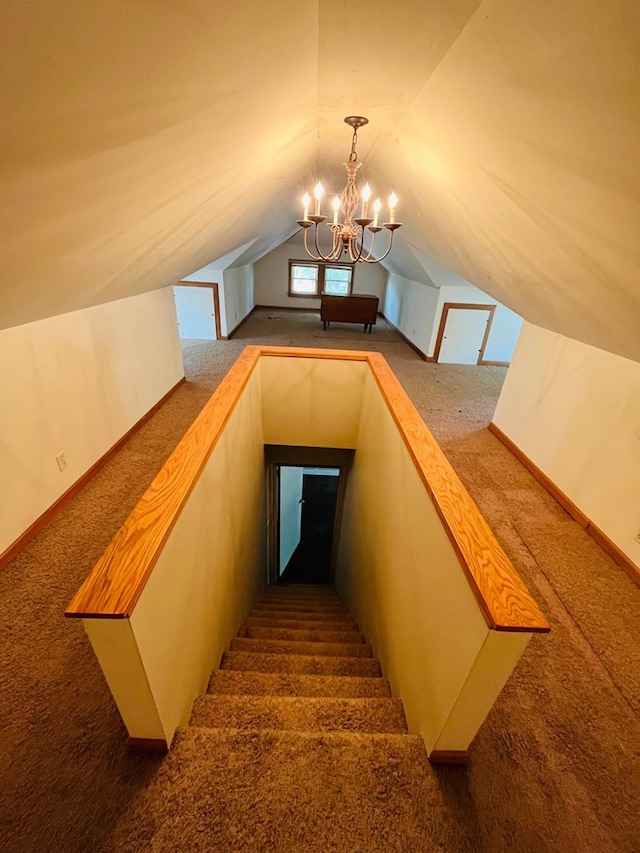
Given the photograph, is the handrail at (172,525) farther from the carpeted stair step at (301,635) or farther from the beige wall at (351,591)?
the carpeted stair step at (301,635)

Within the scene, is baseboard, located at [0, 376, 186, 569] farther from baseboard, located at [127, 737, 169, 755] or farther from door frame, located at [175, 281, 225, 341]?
door frame, located at [175, 281, 225, 341]

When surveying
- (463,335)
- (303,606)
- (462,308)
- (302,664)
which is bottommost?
(303,606)

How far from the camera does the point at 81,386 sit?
2910 millimetres

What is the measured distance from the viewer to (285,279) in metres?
9.79

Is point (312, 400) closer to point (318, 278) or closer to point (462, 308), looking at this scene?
point (462, 308)

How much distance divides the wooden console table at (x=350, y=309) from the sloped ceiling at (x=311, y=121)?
541cm

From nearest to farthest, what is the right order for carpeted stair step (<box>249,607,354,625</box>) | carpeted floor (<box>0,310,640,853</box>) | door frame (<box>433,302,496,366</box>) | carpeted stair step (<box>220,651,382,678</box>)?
1. carpeted floor (<box>0,310,640,853</box>)
2. carpeted stair step (<box>220,651,382,678</box>)
3. carpeted stair step (<box>249,607,354,625</box>)
4. door frame (<box>433,302,496,366</box>)

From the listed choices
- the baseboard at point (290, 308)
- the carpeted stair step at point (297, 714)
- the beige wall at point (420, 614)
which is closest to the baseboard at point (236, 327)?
the baseboard at point (290, 308)

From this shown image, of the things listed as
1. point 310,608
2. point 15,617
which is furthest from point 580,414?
point 15,617

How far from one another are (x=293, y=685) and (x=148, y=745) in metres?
0.70

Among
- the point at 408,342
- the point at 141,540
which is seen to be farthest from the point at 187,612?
the point at 408,342

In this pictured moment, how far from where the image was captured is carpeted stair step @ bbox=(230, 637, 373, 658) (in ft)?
7.41

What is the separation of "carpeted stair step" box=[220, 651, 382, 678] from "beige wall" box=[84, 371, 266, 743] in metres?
0.13

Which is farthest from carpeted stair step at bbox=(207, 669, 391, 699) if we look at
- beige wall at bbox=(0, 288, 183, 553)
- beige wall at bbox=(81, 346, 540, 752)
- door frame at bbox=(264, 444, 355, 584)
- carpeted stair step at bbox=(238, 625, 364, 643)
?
door frame at bbox=(264, 444, 355, 584)
